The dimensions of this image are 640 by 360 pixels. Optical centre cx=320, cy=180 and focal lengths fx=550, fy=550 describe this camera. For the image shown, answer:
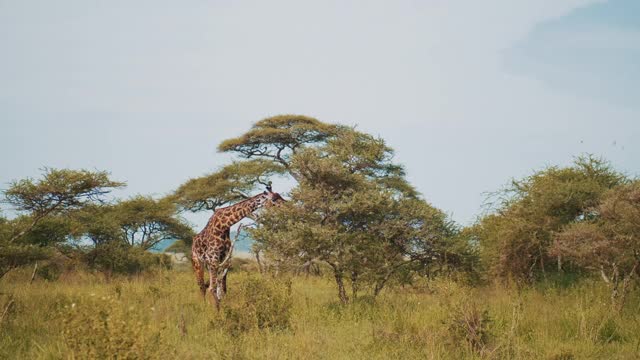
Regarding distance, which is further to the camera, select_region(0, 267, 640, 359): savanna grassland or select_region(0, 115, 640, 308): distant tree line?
select_region(0, 115, 640, 308): distant tree line

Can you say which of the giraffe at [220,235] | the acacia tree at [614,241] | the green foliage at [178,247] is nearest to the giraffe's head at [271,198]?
the giraffe at [220,235]

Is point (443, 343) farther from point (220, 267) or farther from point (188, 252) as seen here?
point (188, 252)

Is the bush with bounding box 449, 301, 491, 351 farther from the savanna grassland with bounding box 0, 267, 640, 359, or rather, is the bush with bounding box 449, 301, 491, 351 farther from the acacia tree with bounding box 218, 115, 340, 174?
the acacia tree with bounding box 218, 115, 340, 174

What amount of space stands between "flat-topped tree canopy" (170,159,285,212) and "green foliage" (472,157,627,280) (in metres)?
13.4

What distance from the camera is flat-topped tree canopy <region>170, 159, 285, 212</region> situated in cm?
2516

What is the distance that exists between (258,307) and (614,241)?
19.8ft

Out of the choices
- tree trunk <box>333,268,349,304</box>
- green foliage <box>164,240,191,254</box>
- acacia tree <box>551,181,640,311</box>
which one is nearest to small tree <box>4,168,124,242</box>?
tree trunk <box>333,268,349,304</box>

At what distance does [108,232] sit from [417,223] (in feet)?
40.1

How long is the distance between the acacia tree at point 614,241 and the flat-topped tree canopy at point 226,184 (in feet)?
54.1

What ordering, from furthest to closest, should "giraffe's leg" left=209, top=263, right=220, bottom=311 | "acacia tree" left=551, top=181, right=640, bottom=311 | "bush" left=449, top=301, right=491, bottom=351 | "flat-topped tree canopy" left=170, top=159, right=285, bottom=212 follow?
"flat-topped tree canopy" left=170, top=159, right=285, bottom=212, "giraffe's leg" left=209, top=263, right=220, bottom=311, "acacia tree" left=551, top=181, right=640, bottom=311, "bush" left=449, top=301, right=491, bottom=351

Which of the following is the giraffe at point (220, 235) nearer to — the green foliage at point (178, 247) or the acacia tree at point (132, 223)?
the acacia tree at point (132, 223)

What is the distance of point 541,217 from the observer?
12898mm

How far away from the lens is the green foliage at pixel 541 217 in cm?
1267

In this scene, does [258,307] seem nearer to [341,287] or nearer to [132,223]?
[341,287]
